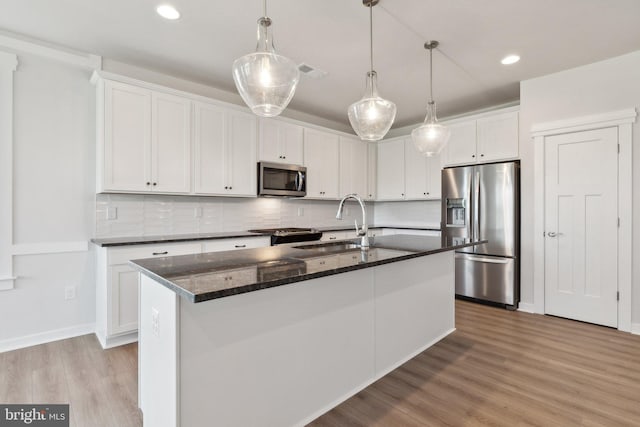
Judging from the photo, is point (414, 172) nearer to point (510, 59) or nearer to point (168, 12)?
point (510, 59)

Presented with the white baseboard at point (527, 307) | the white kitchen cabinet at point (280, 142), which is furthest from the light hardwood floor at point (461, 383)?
the white kitchen cabinet at point (280, 142)

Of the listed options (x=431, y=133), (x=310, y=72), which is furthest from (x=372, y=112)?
(x=310, y=72)

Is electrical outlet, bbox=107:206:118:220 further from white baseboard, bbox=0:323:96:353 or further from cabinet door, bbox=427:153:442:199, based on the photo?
cabinet door, bbox=427:153:442:199

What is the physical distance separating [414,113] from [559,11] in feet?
8.39

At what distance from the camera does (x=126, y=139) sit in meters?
2.98

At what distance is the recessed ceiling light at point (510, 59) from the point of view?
315 centimetres

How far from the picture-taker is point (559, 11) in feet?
7.96

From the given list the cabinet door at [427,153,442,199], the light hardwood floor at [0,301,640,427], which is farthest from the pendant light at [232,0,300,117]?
the cabinet door at [427,153,442,199]

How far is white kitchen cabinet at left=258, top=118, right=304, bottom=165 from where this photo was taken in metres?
4.04

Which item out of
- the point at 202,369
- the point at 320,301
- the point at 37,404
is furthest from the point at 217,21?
the point at 37,404

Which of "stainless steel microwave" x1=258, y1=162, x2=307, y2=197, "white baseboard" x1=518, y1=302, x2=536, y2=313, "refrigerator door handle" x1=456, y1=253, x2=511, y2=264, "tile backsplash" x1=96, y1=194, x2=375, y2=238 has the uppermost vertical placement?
"stainless steel microwave" x1=258, y1=162, x2=307, y2=197

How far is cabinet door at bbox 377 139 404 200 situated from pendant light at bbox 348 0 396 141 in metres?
3.06

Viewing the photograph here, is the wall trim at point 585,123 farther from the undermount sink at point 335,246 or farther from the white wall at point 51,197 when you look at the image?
the white wall at point 51,197

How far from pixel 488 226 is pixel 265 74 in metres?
3.42
